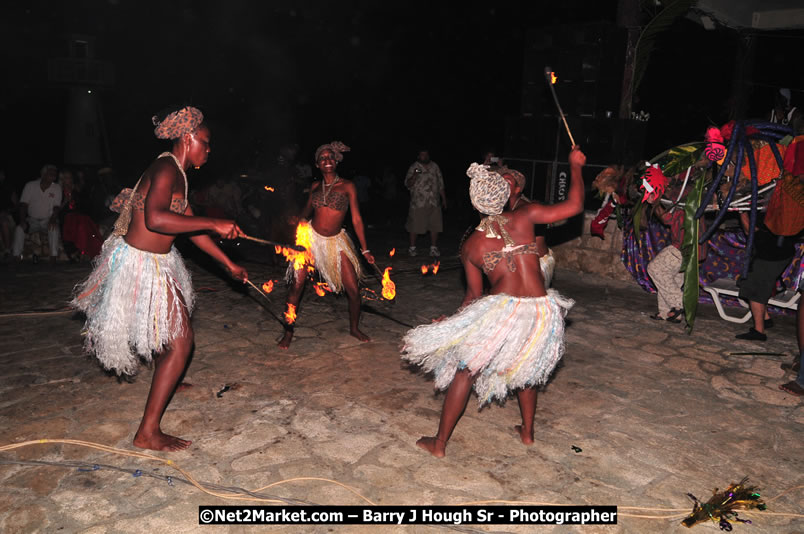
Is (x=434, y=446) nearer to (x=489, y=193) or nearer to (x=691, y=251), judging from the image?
(x=489, y=193)

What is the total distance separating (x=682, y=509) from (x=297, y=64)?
2286cm

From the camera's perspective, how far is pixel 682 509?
3.28m

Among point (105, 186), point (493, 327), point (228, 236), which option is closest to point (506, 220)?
point (493, 327)

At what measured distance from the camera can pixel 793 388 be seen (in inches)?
191

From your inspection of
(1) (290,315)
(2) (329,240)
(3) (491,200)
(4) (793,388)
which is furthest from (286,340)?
(4) (793,388)

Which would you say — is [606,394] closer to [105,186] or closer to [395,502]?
[395,502]

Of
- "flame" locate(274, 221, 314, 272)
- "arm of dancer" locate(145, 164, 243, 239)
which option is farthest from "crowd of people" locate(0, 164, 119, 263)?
"arm of dancer" locate(145, 164, 243, 239)

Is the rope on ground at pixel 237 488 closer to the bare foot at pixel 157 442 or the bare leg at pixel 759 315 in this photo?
the bare foot at pixel 157 442

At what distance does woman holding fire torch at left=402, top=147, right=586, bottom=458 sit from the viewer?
3.52m

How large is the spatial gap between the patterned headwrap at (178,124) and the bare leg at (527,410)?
274 cm

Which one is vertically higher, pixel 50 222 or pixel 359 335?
pixel 50 222

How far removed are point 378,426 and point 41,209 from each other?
25.8 feet

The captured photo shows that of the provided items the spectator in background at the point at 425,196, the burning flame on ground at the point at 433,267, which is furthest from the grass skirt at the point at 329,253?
the spectator in background at the point at 425,196

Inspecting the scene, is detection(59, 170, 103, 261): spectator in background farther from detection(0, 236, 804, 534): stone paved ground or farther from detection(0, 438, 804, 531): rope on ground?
detection(0, 438, 804, 531): rope on ground
